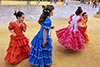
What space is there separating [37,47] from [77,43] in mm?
1673

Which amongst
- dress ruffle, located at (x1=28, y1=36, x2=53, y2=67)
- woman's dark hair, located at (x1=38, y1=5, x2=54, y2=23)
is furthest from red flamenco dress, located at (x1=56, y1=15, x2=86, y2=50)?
woman's dark hair, located at (x1=38, y1=5, x2=54, y2=23)

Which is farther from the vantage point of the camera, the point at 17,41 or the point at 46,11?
the point at 17,41

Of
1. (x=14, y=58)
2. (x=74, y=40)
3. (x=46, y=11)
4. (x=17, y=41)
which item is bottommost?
(x=14, y=58)

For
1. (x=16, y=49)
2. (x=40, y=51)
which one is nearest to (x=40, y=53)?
(x=40, y=51)

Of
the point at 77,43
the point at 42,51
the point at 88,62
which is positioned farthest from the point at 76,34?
the point at 42,51

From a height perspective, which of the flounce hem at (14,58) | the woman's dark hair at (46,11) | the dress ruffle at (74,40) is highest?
the woman's dark hair at (46,11)

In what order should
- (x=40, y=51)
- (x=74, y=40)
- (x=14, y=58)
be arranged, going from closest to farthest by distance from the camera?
(x=40, y=51) < (x=14, y=58) < (x=74, y=40)

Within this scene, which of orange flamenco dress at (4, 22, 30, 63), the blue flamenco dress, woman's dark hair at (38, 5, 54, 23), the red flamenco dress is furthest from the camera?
the red flamenco dress

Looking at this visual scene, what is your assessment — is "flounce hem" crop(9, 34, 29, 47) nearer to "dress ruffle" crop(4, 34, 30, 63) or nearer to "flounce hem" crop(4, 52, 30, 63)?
"dress ruffle" crop(4, 34, 30, 63)

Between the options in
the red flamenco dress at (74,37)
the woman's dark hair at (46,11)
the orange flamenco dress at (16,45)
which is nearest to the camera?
the woman's dark hair at (46,11)

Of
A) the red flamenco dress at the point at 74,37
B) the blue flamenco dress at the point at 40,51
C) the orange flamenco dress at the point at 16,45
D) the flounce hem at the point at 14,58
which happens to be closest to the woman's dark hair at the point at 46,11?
the blue flamenco dress at the point at 40,51

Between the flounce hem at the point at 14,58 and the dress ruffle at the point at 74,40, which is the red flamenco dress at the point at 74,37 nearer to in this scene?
the dress ruffle at the point at 74,40

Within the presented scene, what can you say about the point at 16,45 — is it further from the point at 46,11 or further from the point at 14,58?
the point at 46,11

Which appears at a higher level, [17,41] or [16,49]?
[17,41]
